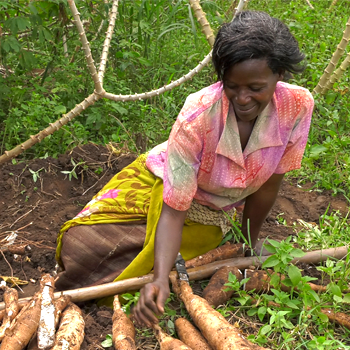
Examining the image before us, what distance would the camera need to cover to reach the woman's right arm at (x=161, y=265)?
182 cm

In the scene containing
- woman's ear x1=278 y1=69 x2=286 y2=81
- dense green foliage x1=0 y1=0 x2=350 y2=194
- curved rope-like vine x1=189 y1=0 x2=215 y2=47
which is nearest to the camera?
woman's ear x1=278 y1=69 x2=286 y2=81

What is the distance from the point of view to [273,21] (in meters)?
1.89

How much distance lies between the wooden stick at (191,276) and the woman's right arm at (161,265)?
0.28 meters

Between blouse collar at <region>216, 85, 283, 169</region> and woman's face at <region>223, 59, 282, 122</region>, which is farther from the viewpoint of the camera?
blouse collar at <region>216, 85, 283, 169</region>

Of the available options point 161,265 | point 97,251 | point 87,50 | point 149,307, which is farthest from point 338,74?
point 149,307

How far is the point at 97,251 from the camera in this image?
2570mm

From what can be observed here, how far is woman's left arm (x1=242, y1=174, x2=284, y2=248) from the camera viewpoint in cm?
250

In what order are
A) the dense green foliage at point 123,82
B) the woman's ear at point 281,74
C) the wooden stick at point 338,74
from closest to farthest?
the woman's ear at point 281,74 → the dense green foliage at point 123,82 → the wooden stick at point 338,74

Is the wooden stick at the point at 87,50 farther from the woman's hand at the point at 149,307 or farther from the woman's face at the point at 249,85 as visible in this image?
the woman's hand at the point at 149,307

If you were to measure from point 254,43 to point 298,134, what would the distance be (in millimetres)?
643

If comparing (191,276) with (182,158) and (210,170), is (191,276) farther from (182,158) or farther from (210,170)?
(182,158)

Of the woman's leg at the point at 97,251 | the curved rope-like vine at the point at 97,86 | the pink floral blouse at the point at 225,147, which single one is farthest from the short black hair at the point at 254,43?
the curved rope-like vine at the point at 97,86

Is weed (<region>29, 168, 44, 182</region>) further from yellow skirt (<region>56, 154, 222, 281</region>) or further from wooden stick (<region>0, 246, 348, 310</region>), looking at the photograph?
wooden stick (<region>0, 246, 348, 310</region>)

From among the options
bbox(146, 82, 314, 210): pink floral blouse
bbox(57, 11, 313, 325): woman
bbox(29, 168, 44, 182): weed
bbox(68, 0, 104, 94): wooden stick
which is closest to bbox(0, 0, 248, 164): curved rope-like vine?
bbox(68, 0, 104, 94): wooden stick
